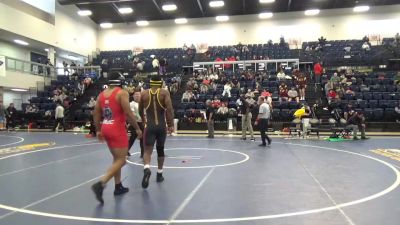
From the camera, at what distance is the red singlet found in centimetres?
539

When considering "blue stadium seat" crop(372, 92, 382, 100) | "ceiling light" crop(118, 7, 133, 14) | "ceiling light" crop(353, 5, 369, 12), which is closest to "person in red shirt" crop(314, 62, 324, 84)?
"blue stadium seat" crop(372, 92, 382, 100)

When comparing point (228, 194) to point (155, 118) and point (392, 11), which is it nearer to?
point (155, 118)

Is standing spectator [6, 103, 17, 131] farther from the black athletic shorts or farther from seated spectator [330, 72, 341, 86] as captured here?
the black athletic shorts

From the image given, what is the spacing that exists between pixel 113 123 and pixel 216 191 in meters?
1.83

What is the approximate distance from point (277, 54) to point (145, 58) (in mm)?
10470

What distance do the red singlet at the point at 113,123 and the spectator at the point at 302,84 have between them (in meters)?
16.9

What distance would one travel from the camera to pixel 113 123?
213 inches

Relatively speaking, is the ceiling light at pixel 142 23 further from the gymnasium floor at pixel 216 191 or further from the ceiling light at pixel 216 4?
the gymnasium floor at pixel 216 191

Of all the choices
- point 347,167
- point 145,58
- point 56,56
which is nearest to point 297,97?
point 347,167

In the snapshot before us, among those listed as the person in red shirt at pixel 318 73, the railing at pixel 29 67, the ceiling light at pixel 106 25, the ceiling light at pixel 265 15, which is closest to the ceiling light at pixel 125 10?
the ceiling light at pixel 106 25

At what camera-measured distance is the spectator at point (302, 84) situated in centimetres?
2106

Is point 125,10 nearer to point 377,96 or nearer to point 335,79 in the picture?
point 335,79

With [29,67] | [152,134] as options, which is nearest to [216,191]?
[152,134]

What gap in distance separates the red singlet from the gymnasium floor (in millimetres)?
815
